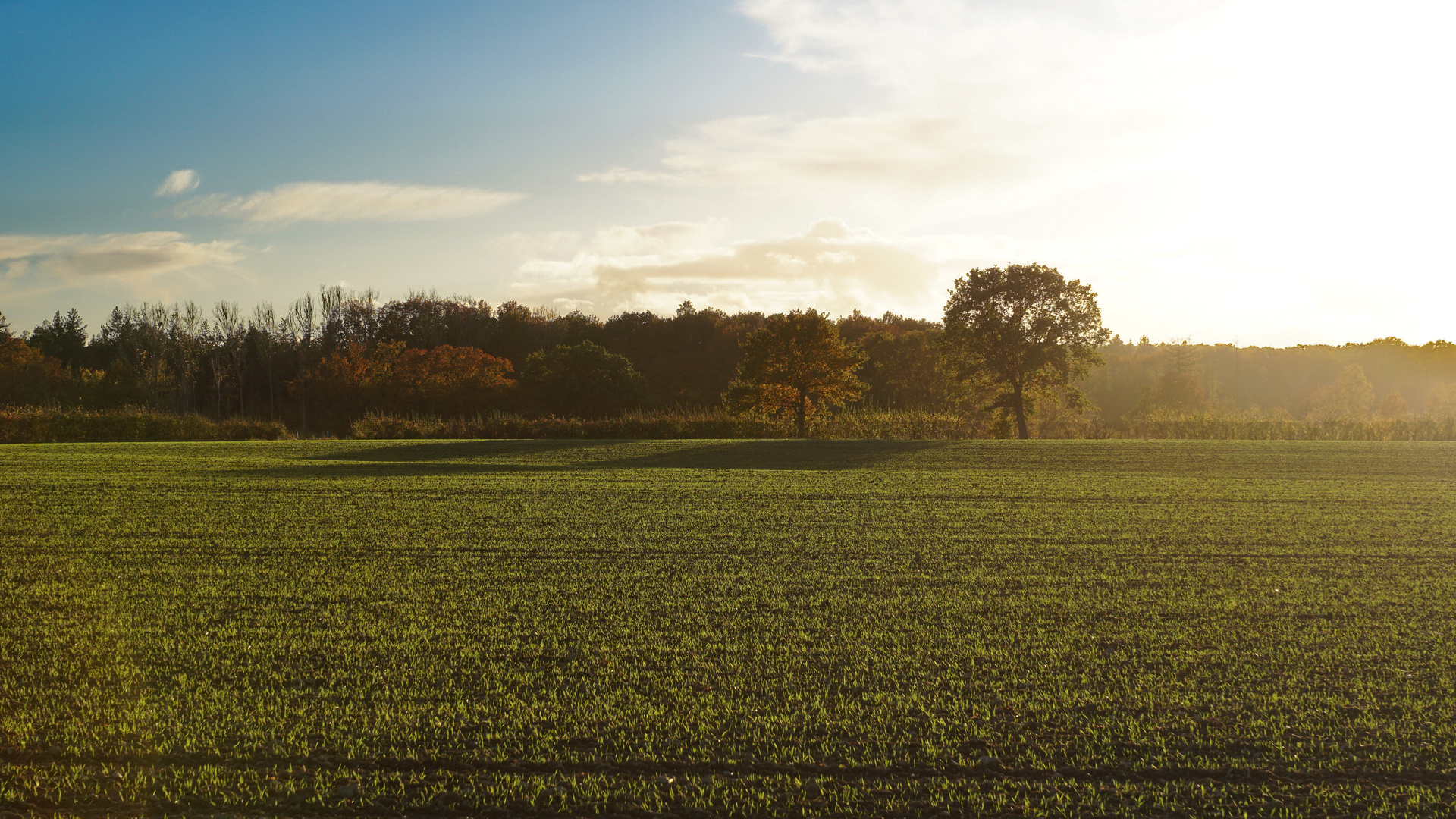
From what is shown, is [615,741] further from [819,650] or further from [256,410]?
[256,410]

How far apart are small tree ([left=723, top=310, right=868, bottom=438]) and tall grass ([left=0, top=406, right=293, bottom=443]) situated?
14.4 m

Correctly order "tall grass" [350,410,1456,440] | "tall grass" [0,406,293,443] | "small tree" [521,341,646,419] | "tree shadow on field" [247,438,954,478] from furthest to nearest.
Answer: "small tree" [521,341,646,419]
"tall grass" [350,410,1456,440]
"tall grass" [0,406,293,443]
"tree shadow on field" [247,438,954,478]

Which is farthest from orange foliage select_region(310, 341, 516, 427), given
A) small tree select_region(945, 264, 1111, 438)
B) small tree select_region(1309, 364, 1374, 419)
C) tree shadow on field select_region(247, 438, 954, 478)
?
small tree select_region(1309, 364, 1374, 419)

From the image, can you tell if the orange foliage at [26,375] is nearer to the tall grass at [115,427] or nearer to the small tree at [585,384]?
the small tree at [585,384]

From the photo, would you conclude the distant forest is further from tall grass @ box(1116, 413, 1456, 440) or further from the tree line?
tall grass @ box(1116, 413, 1456, 440)

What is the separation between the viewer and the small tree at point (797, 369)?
27.1 m

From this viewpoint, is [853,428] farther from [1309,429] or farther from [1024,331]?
[1309,429]

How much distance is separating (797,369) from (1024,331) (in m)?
7.27

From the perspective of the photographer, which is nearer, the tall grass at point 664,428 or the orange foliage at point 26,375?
the tall grass at point 664,428

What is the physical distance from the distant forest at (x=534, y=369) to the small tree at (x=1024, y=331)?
49.6 feet

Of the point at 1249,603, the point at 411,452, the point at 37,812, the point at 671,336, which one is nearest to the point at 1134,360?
the point at 671,336

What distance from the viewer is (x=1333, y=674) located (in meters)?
3.48

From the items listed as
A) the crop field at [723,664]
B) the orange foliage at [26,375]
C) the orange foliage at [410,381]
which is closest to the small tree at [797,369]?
the crop field at [723,664]

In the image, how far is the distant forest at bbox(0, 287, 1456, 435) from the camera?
149ft
